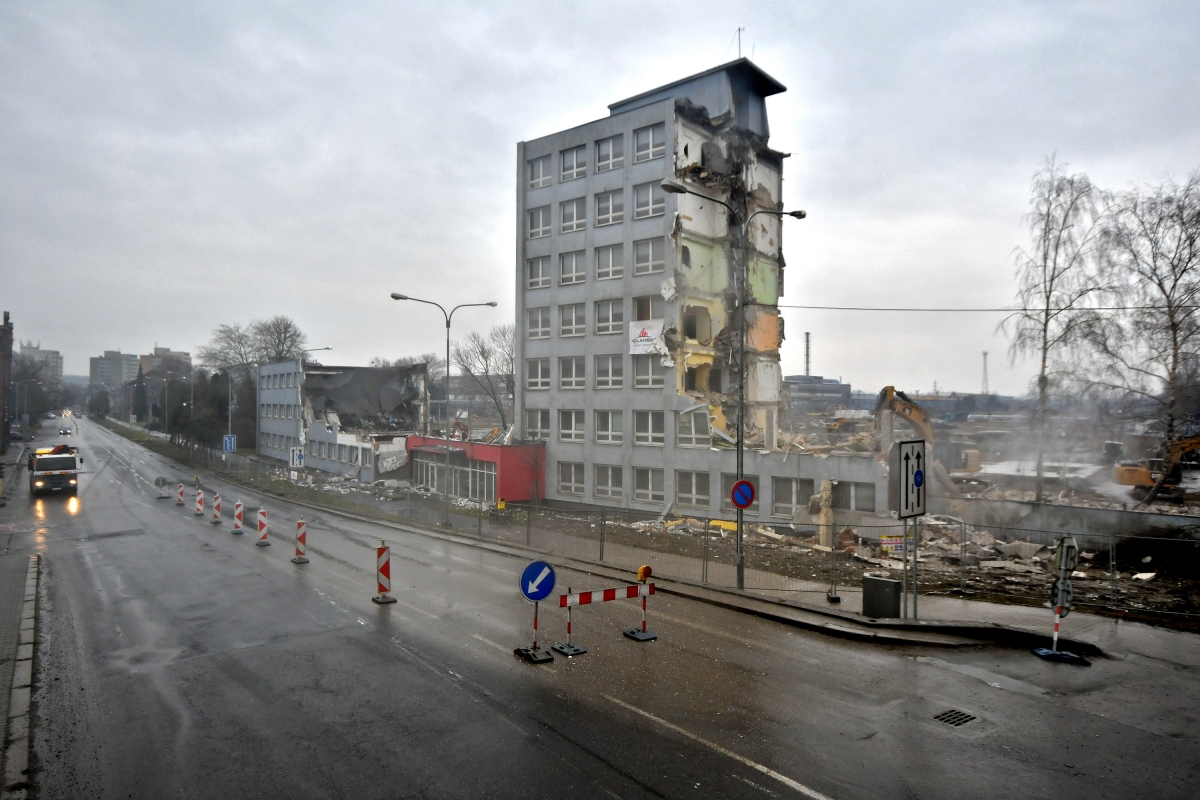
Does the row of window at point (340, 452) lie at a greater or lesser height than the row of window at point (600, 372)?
lesser

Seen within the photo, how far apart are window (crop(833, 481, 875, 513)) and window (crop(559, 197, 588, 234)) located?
1842 cm

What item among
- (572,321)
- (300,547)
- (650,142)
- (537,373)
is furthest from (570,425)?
(300,547)

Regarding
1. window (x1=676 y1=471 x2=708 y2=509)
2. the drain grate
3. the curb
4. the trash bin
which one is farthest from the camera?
window (x1=676 y1=471 x2=708 y2=509)

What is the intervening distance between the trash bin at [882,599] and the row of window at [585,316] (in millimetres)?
21939

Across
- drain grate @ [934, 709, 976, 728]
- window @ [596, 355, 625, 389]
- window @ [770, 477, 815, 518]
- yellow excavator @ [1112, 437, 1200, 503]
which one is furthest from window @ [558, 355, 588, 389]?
drain grate @ [934, 709, 976, 728]

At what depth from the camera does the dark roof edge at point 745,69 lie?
34.4 meters

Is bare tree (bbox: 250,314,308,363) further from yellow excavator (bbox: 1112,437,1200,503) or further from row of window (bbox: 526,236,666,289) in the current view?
yellow excavator (bbox: 1112,437,1200,503)

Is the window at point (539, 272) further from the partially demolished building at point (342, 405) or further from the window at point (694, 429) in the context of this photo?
the partially demolished building at point (342, 405)

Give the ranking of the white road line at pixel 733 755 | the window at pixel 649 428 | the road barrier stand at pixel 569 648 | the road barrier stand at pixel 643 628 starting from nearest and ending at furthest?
1. the white road line at pixel 733 755
2. the road barrier stand at pixel 569 648
3. the road barrier stand at pixel 643 628
4. the window at pixel 649 428

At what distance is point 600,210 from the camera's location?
35.2 meters

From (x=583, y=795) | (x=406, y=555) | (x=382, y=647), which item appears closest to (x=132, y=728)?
(x=382, y=647)

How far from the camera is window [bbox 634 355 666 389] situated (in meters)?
32.7

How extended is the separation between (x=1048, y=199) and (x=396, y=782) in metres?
29.0

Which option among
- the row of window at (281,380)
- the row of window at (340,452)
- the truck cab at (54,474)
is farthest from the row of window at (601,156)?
the row of window at (281,380)
